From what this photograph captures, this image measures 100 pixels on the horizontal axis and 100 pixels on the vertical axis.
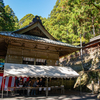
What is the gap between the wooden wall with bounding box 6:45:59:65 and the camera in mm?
10000

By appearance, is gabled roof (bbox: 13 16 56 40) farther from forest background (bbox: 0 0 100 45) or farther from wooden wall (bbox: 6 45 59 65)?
forest background (bbox: 0 0 100 45)

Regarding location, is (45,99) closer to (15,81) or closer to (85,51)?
(15,81)

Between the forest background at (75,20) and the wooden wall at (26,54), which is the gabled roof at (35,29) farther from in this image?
the forest background at (75,20)

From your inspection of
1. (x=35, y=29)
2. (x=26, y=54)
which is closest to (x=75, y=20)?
(x=35, y=29)

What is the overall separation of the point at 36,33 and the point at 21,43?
2.69 metres

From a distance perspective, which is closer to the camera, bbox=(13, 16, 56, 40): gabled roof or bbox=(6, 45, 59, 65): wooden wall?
bbox=(6, 45, 59, 65): wooden wall

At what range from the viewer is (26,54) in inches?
422

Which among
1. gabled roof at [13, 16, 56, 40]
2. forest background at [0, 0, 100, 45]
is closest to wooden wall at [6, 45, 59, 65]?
gabled roof at [13, 16, 56, 40]

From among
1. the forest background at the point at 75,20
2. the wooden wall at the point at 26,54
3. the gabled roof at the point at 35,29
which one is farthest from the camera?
the gabled roof at the point at 35,29

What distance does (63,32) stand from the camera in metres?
24.1

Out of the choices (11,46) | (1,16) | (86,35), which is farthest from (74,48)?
(1,16)

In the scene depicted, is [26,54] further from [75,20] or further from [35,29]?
[75,20]

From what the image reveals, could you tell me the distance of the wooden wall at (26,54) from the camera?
32.8 ft

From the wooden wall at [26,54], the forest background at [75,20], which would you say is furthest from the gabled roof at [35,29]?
the forest background at [75,20]
